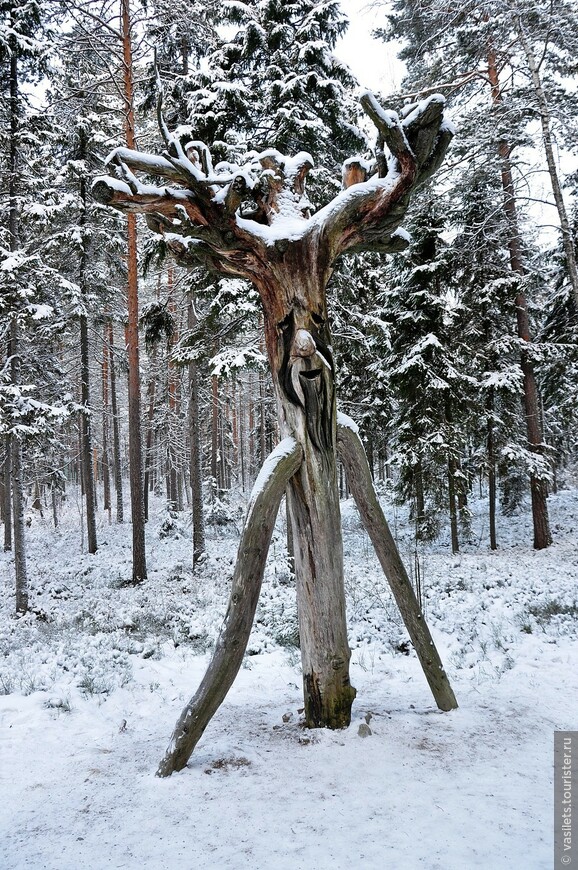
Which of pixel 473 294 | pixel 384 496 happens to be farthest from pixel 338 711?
pixel 384 496

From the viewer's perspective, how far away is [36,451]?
17812 millimetres

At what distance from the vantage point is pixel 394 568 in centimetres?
419

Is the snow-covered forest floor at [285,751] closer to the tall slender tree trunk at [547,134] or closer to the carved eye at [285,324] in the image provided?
the carved eye at [285,324]

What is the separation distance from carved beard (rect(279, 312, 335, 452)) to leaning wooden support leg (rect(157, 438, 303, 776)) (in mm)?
383

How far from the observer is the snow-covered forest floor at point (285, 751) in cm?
271

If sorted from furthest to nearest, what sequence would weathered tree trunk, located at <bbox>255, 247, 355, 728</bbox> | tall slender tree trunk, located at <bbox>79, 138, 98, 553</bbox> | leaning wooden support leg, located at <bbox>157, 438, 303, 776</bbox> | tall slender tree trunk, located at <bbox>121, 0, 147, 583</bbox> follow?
tall slender tree trunk, located at <bbox>79, 138, 98, 553</bbox>, tall slender tree trunk, located at <bbox>121, 0, 147, 583</bbox>, weathered tree trunk, located at <bbox>255, 247, 355, 728</bbox>, leaning wooden support leg, located at <bbox>157, 438, 303, 776</bbox>

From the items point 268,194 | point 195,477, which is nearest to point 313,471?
point 268,194

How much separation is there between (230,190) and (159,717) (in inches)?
200

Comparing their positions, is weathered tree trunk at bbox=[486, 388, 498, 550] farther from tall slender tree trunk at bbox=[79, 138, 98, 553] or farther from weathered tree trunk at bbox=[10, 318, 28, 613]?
tall slender tree trunk at bbox=[79, 138, 98, 553]

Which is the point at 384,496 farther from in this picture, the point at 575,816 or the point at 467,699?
the point at 575,816

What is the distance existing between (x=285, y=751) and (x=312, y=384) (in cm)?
302

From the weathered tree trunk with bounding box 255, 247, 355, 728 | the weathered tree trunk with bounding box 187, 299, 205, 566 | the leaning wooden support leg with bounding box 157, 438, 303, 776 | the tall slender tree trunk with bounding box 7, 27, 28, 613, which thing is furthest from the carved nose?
the weathered tree trunk with bounding box 187, 299, 205, 566

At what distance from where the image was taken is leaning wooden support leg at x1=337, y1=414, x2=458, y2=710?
420cm

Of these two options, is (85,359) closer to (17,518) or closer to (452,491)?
(17,518)
